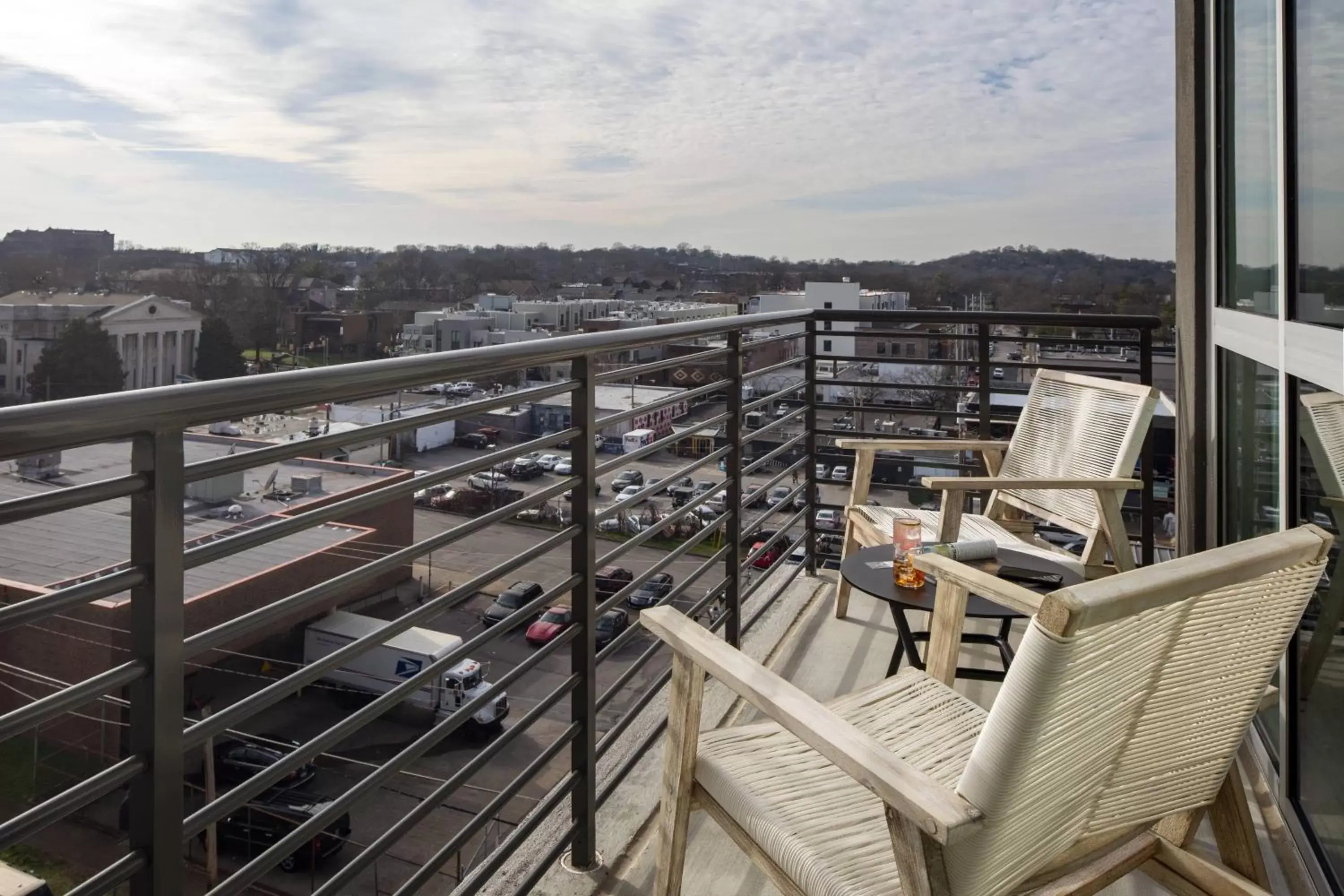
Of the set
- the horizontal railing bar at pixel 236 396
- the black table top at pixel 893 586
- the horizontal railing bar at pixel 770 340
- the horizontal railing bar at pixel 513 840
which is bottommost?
the horizontal railing bar at pixel 513 840

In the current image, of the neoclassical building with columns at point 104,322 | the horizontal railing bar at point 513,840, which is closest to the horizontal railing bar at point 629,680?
the horizontal railing bar at point 513,840

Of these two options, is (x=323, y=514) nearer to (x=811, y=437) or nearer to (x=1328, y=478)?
(x=1328, y=478)

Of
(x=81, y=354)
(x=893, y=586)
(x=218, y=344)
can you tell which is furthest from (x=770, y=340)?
(x=81, y=354)

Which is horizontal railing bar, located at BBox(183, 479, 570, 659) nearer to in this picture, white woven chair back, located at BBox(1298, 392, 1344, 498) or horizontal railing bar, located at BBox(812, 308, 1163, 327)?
white woven chair back, located at BBox(1298, 392, 1344, 498)

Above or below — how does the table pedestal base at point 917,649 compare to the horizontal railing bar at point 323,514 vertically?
below

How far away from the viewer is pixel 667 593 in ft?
7.43

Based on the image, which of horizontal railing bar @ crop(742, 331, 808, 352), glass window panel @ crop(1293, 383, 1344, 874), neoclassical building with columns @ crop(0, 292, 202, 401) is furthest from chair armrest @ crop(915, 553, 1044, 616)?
neoclassical building with columns @ crop(0, 292, 202, 401)

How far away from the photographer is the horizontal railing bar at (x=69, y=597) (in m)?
0.73

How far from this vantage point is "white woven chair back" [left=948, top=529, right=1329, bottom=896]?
1.05 metres

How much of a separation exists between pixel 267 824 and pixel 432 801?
0.24m

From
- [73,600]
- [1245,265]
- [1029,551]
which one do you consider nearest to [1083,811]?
[73,600]

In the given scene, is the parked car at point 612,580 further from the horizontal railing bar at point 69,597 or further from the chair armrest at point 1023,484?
the chair armrest at point 1023,484

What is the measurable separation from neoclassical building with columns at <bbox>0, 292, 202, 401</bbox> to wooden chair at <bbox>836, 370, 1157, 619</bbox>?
3.92 metres

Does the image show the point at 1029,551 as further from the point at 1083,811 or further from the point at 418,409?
the point at 418,409
